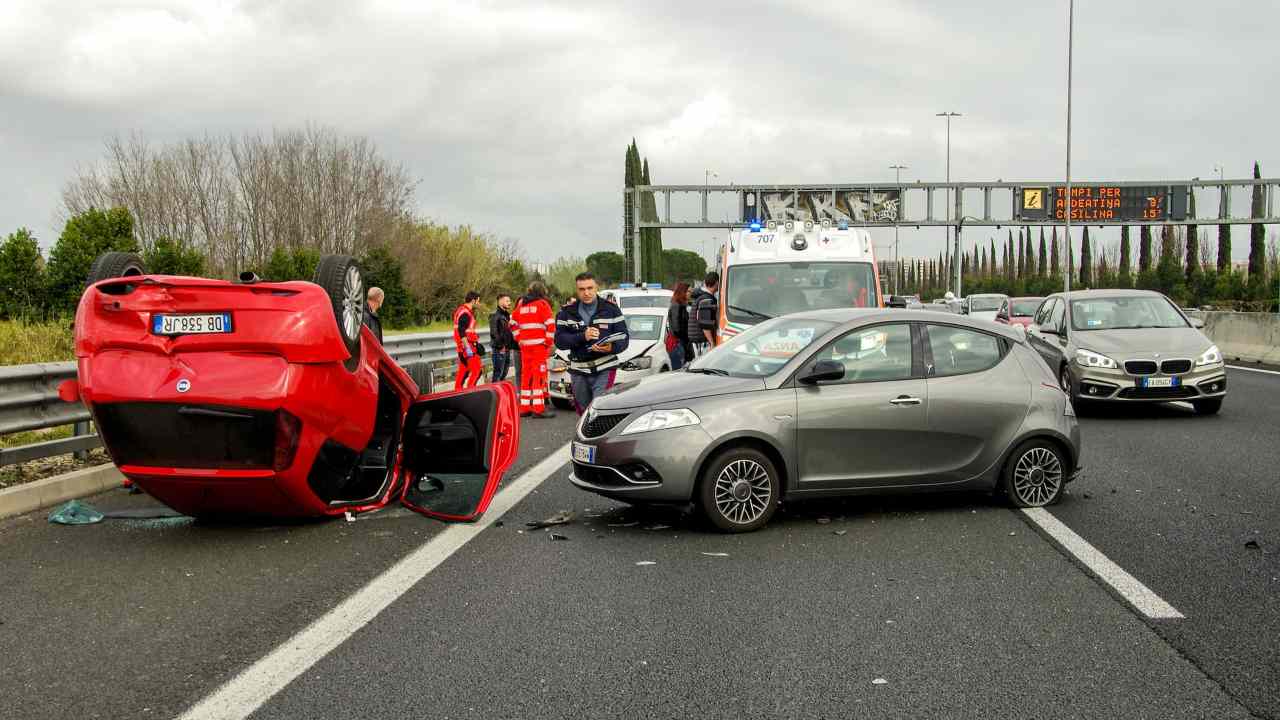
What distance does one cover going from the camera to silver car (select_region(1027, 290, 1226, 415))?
1430 centimetres

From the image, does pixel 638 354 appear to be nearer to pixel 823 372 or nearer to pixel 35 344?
pixel 35 344

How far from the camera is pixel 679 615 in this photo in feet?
18.3

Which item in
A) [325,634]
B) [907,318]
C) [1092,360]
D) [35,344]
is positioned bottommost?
[325,634]

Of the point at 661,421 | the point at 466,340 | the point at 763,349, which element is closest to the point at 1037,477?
the point at 763,349

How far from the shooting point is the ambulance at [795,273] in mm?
15109

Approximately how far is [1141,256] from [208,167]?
55687 mm

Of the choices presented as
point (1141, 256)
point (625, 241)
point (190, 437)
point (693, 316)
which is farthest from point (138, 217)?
point (1141, 256)

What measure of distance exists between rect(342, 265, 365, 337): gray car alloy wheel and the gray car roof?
10.1 ft

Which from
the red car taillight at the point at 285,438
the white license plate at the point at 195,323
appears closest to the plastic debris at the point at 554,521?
the red car taillight at the point at 285,438

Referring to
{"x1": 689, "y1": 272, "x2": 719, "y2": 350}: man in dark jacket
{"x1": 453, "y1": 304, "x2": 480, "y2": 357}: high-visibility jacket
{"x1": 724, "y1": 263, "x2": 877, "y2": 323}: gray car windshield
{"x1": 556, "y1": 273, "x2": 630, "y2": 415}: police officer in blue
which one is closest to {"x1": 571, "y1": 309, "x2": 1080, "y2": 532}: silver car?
{"x1": 556, "y1": 273, "x2": 630, "y2": 415}: police officer in blue

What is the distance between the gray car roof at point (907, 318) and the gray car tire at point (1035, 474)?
802mm

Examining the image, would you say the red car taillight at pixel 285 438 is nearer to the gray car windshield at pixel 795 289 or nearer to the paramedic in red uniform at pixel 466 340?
the gray car windshield at pixel 795 289

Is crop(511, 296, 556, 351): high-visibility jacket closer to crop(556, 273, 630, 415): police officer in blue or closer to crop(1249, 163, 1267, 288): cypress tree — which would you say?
crop(556, 273, 630, 415): police officer in blue

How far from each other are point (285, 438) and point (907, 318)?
420 centimetres
